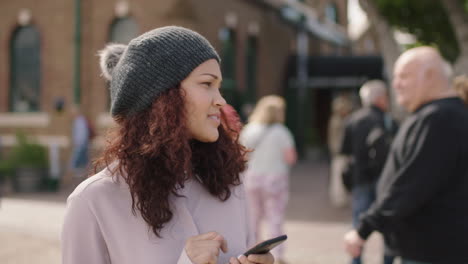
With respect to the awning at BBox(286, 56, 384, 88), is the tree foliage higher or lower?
higher

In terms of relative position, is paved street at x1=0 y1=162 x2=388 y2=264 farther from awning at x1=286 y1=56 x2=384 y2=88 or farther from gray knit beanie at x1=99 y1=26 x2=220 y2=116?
awning at x1=286 y1=56 x2=384 y2=88

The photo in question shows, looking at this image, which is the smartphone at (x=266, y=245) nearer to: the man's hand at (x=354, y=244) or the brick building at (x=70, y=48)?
the man's hand at (x=354, y=244)

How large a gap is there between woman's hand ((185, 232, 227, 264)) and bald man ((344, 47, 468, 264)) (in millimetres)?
1370

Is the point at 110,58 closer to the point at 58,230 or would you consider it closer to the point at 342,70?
the point at 58,230

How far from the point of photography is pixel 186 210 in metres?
1.69

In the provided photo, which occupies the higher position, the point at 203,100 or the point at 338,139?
the point at 203,100

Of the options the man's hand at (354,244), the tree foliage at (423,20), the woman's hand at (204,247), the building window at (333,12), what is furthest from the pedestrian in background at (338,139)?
the building window at (333,12)

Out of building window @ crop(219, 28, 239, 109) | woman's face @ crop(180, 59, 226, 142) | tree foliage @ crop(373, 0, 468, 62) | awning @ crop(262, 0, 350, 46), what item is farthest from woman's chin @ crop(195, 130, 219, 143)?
awning @ crop(262, 0, 350, 46)

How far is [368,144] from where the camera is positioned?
A: 5078 mm

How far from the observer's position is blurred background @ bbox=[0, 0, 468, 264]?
26.5 feet

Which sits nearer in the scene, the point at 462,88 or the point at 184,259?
the point at 184,259

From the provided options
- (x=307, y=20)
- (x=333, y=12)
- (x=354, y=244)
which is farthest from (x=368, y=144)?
(x=333, y=12)

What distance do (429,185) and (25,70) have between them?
14.1 metres

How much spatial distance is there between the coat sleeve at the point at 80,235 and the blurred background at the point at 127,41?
4.52 meters
